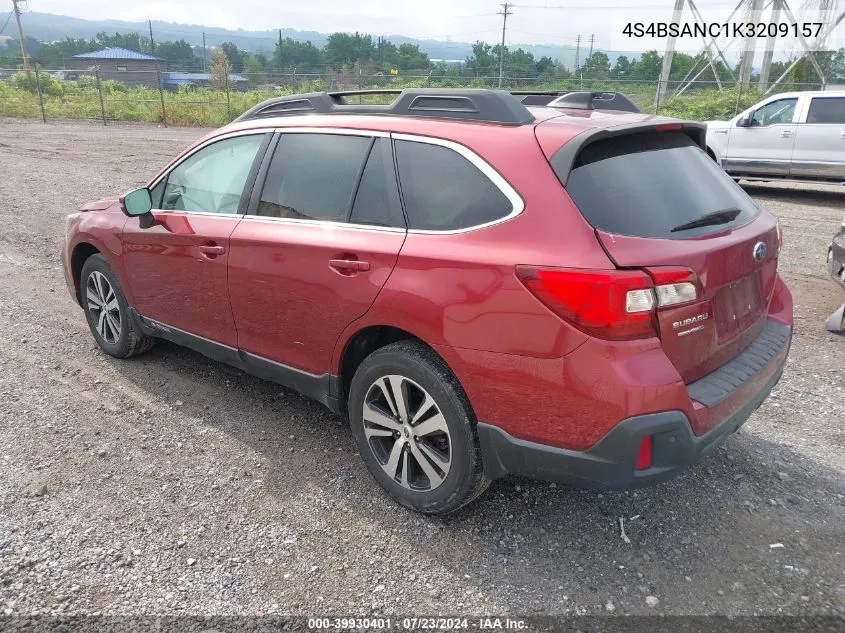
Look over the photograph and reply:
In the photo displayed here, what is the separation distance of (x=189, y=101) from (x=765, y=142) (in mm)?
23859

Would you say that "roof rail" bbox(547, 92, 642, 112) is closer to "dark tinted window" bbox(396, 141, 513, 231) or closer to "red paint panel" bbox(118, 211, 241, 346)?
"dark tinted window" bbox(396, 141, 513, 231)

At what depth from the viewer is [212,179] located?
156 inches

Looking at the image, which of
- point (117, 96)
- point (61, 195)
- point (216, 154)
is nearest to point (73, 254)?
point (216, 154)

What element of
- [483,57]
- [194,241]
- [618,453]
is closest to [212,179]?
[194,241]

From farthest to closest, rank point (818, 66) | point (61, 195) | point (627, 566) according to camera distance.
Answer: point (818, 66) → point (61, 195) → point (627, 566)

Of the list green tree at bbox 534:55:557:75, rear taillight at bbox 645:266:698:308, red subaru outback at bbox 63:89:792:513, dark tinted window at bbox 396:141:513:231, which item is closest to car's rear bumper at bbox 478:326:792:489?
red subaru outback at bbox 63:89:792:513

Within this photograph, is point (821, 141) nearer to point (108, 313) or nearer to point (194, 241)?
point (194, 241)

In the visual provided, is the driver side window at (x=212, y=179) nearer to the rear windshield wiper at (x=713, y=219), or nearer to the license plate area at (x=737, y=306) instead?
the rear windshield wiper at (x=713, y=219)

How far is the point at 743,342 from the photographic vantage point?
2.87m

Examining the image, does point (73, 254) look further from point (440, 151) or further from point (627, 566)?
point (627, 566)

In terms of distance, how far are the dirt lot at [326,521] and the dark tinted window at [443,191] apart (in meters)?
1.36

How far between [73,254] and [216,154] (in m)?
1.74

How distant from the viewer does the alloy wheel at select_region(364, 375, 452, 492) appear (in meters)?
2.87

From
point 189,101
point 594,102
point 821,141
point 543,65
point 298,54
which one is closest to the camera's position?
point 594,102
